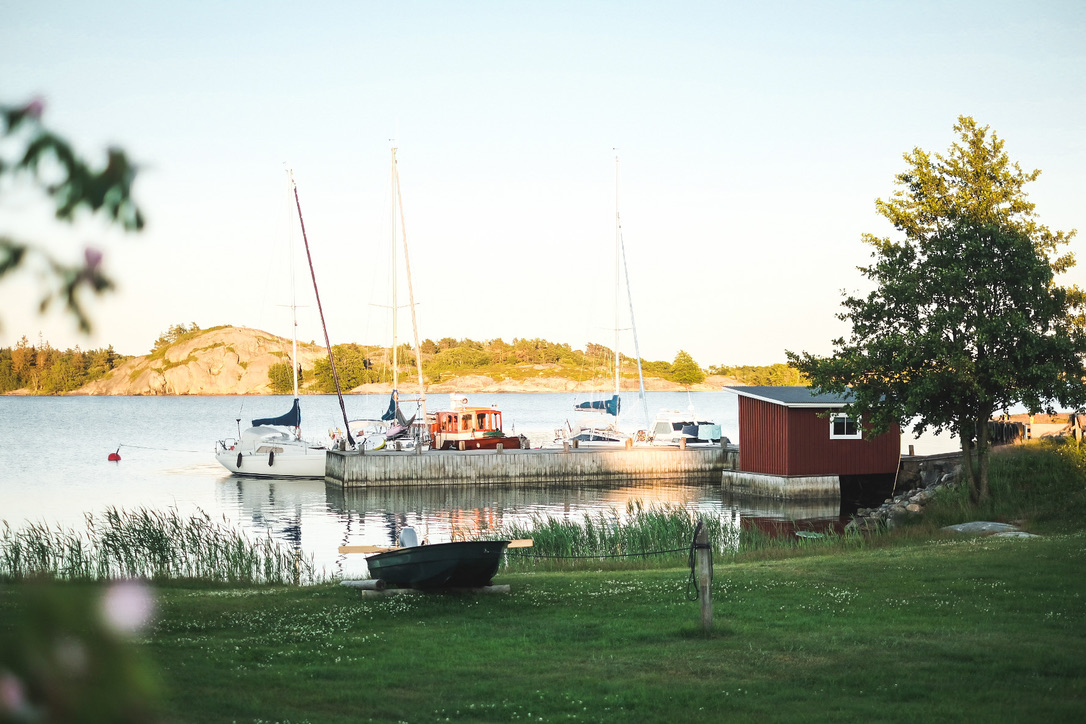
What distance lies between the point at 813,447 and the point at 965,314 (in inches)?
667

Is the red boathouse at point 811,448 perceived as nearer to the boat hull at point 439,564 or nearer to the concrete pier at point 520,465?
the concrete pier at point 520,465

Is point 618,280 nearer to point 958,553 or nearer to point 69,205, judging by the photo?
point 958,553

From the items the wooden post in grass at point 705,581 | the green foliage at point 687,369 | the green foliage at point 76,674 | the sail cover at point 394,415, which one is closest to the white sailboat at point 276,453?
the sail cover at point 394,415

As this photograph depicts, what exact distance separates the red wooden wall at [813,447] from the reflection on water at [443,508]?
1.85m

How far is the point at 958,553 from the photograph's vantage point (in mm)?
19188

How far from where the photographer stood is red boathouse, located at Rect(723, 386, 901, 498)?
43.6 metres

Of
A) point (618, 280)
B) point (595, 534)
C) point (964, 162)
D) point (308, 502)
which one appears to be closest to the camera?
point (595, 534)

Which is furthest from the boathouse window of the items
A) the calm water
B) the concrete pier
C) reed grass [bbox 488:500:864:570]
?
reed grass [bbox 488:500:864:570]

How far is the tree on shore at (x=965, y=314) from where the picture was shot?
1067 inches

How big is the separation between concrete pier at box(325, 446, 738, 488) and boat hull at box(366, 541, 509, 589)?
35656 mm

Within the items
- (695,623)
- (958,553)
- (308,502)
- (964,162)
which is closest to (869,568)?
(958,553)

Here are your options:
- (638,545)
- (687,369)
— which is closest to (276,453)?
(638,545)

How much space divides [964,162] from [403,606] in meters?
22.6

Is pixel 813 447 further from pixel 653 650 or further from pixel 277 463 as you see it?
pixel 653 650
